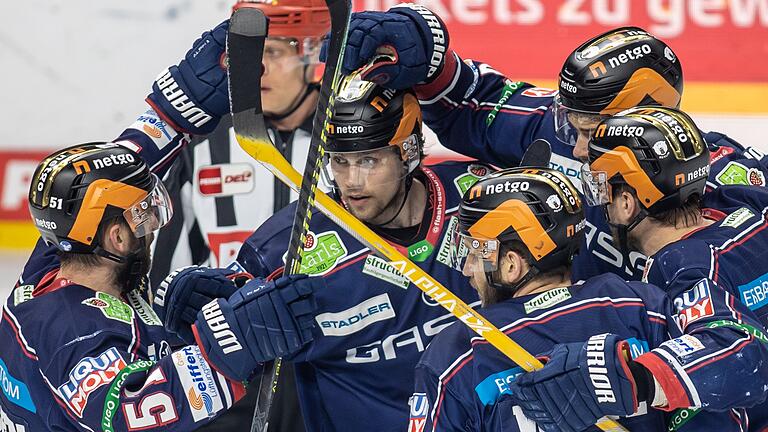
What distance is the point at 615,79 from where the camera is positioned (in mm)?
3441

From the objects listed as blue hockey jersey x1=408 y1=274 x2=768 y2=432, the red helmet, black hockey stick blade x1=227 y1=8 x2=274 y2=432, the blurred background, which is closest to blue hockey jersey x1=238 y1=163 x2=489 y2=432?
black hockey stick blade x1=227 y1=8 x2=274 y2=432

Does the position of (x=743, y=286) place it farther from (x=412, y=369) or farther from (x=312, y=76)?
(x=312, y=76)

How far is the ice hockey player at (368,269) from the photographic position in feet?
11.2

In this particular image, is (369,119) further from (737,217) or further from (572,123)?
(737,217)

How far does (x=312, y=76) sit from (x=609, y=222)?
6.63 feet

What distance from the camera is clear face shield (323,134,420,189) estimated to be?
346cm

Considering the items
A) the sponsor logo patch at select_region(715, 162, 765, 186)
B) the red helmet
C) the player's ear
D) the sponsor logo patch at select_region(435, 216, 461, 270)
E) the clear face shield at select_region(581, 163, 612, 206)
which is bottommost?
the sponsor logo patch at select_region(435, 216, 461, 270)

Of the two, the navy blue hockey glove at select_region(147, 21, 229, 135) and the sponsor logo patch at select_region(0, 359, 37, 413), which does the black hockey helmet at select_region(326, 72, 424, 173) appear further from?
the sponsor logo patch at select_region(0, 359, 37, 413)

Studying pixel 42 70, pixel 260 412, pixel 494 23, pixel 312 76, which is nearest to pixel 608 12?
pixel 494 23

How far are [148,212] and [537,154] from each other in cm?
102

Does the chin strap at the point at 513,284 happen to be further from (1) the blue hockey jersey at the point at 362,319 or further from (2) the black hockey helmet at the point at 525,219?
(1) the blue hockey jersey at the point at 362,319

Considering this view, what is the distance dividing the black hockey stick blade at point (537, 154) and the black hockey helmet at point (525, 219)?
1.60 ft

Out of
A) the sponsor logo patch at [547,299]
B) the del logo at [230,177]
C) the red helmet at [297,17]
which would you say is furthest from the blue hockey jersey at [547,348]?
the del logo at [230,177]

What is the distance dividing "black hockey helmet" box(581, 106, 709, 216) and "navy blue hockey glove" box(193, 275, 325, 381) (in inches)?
30.8
